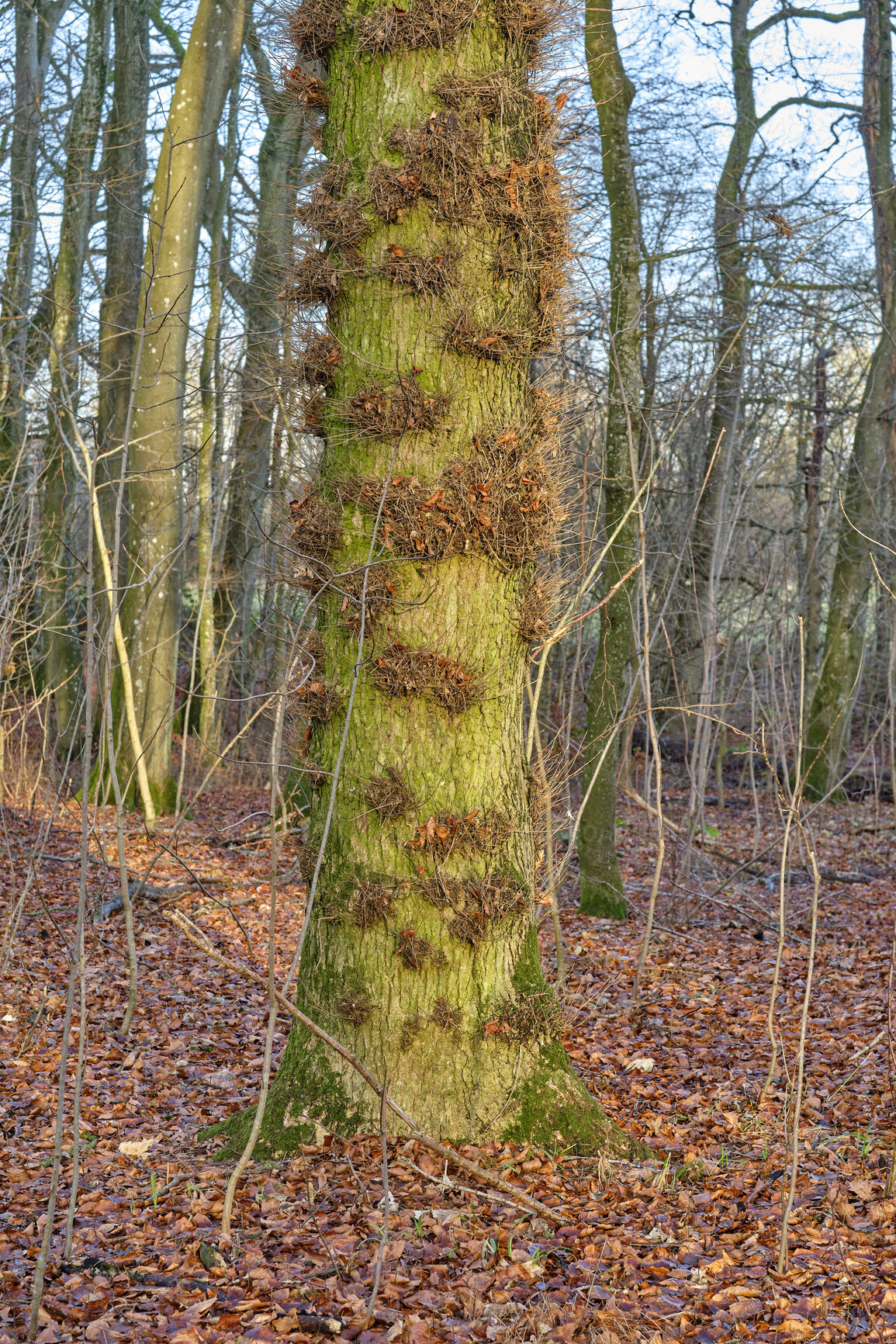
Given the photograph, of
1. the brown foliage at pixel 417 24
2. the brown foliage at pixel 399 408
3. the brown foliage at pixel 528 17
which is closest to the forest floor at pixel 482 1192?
the brown foliage at pixel 399 408

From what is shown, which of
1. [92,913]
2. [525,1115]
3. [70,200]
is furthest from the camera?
[70,200]

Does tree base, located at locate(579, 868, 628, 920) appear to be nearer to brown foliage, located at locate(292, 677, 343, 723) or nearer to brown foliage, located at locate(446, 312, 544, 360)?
brown foliage, located at locate(292, 677, 343, 723)

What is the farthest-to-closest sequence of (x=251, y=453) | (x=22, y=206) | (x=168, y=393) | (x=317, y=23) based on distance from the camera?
(x=251, y=453) → (x=22, y=206) → (x=168, y=393) → (x=317, y=23)

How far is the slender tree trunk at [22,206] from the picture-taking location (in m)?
10.0

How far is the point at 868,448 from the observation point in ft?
42.7

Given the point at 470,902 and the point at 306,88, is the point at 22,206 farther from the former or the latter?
the point at 470,902

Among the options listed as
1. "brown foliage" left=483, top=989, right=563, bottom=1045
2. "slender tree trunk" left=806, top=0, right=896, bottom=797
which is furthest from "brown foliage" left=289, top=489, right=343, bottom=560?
"slender tree trunk" left=806, top=0, right=896, bottom=797

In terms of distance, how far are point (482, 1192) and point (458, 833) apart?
3.44 ft

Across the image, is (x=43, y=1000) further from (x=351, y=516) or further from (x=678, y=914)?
(x=678, y=914)

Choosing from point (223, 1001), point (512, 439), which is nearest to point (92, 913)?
point (223, 1001)

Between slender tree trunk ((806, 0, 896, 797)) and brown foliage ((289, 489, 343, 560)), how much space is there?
10710mm

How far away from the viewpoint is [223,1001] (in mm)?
5230

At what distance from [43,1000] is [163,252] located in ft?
23.3

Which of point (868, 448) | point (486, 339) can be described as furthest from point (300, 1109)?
point (868, 448)
